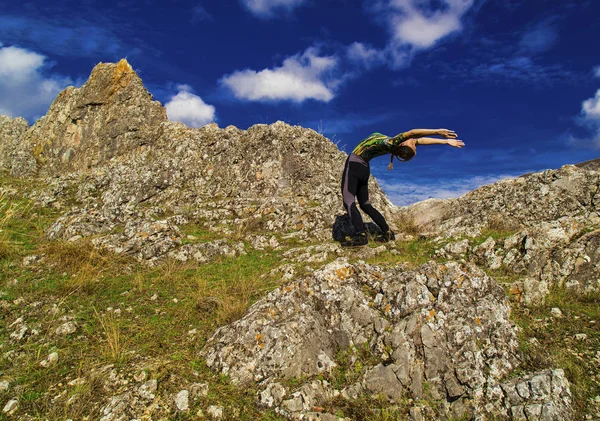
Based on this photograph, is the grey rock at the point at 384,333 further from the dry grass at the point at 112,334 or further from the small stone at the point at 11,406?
the small stone at the point at 11,406

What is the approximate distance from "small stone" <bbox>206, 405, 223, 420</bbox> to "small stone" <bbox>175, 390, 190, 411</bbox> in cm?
30

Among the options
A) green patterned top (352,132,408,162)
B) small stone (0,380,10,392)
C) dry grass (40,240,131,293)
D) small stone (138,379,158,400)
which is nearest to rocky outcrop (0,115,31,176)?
dry grass (40,240,131,293)

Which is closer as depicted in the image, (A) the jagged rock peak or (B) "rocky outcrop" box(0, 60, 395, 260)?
(B) "rocky outcrop" box(0, 60, 395, 260)

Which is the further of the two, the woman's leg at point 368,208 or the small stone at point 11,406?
the woman's leg at point 368,208

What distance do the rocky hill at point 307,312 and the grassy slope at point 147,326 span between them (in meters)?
0.03

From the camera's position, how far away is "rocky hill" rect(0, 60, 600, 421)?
4637mm

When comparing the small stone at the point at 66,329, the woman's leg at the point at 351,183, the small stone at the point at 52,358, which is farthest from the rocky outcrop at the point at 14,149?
the woman's leg at the point at 351,183

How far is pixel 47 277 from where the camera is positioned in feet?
26.6

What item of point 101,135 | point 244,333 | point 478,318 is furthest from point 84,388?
point 101,135

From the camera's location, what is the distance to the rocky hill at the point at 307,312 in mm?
4637

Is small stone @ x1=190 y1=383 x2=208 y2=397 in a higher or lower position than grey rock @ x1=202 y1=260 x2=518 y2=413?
lower

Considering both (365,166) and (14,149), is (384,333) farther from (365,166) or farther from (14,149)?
(14,149)

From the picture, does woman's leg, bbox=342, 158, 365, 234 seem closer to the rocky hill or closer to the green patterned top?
the green patterned top

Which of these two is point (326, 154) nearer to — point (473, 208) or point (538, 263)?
point (473, 208)
